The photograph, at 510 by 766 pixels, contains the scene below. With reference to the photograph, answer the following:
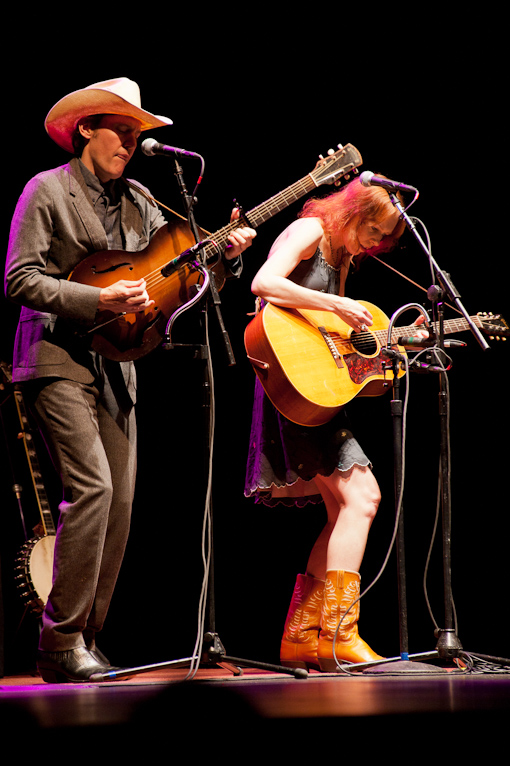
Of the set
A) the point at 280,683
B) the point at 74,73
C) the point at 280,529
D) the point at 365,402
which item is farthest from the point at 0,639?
the point at 74,73

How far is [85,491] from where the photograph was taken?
2703 mm

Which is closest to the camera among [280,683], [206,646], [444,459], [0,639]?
[280,683]

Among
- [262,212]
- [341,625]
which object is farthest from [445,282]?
[341,625]

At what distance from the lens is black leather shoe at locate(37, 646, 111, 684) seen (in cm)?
258

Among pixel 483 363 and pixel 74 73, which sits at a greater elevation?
pixel 74 73

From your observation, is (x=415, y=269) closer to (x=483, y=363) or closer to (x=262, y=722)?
(x=483, y=363)

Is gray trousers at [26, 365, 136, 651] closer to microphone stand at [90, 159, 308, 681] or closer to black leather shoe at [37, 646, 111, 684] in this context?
black leather shoe at [37, 646, 111, 684]

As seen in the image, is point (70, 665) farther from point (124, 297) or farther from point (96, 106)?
point (96, 106)

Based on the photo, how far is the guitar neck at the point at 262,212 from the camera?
2.99 metres

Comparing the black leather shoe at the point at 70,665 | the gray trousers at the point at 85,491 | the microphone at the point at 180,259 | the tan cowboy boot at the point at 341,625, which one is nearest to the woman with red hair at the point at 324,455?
the tan cowboy boot at the point at 341,625

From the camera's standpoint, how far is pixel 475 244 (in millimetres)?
4465

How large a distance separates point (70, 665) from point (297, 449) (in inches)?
45.9

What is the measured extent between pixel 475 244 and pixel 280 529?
74.3 inches

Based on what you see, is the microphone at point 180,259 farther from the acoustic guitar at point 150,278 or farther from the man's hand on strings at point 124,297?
the man's hand on strings at point 124,297
